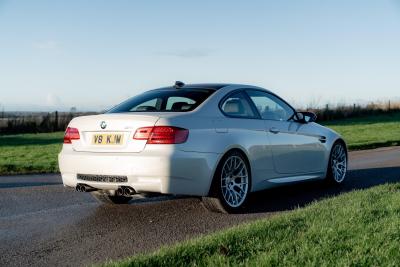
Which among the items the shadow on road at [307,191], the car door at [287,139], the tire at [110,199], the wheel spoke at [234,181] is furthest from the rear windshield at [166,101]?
the shadow on road at [307,191]

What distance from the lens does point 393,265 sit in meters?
4.01

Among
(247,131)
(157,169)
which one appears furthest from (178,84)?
(157,169)

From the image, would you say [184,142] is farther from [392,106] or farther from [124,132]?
[392,106]

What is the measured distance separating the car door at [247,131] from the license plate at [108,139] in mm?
1127

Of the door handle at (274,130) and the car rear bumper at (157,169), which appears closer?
the car rear bumper at (157,169)

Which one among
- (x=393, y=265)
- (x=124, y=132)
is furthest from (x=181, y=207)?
(x=393, y=265)

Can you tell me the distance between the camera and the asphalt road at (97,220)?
4957 mm

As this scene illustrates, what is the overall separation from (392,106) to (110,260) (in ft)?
168

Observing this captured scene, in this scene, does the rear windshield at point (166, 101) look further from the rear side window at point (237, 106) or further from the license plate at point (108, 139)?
the license plate at point (108, 139)

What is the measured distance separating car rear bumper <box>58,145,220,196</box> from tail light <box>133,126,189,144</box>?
0.08 meters

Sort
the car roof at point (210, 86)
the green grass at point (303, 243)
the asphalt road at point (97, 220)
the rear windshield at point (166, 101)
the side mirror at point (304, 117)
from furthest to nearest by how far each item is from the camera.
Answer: the side mirror at point (304, 117) < the car roof at point (210, 86) < the rear windshield at point (166, 101) < the asphalt road at point (97, 220) < the green grass at point (303, 243)

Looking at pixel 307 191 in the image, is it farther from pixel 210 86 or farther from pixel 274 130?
pixel 210 86

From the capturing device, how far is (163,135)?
19.7 feet

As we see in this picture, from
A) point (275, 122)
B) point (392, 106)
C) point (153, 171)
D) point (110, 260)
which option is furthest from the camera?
point (392, 106)
